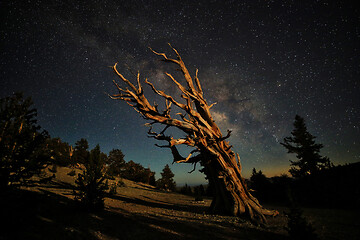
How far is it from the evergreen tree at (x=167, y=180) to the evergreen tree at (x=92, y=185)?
32.4 metres

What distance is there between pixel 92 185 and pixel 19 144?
4250mm

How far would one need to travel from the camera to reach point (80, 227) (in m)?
5.56

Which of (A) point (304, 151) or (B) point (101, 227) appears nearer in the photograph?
(B) point (101, 227)

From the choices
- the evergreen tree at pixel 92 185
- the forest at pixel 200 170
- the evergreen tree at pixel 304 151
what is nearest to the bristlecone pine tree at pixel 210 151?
the forest at pixel 200 170

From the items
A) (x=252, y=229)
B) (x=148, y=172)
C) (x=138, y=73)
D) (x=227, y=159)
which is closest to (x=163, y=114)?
(x=138, y=73)

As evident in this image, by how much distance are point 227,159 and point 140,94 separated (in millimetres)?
6911

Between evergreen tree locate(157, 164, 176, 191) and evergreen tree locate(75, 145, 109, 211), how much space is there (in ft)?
106

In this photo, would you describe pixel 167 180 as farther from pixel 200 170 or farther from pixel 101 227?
pixel 101 227

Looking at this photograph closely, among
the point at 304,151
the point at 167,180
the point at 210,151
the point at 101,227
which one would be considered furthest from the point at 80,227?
the point at 167,180

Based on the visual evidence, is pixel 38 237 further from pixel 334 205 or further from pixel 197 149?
pixel 334 205

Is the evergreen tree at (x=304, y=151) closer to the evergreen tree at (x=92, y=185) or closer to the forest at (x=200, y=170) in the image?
the forest at (x=200, y=170)

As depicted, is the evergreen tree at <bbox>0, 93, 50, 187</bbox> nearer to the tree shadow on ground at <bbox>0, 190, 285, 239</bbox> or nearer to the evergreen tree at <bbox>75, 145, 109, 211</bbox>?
the tree shadow on ground at <bbox>0, 190, 285, 239</bbox>

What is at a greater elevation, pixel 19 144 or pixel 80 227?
pixel 19 144

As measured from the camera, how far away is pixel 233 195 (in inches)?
366
